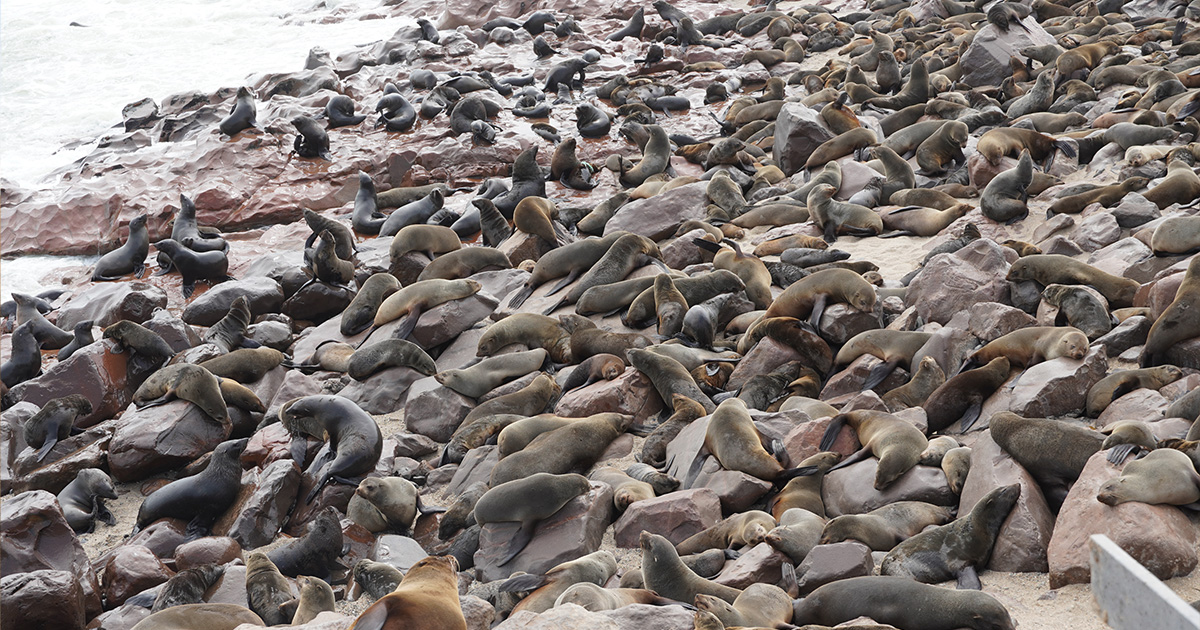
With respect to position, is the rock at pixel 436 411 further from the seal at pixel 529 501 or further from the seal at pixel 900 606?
the seal at pixel 900 606

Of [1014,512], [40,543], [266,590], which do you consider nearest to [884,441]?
[1014,512]

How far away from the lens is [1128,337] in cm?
520

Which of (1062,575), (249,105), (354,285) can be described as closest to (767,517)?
(1062,575)

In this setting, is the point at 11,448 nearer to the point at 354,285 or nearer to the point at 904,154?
the point at 354,285

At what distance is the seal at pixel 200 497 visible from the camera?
592cm

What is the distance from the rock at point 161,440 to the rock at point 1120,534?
5852 mm

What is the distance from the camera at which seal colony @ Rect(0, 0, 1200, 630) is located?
391 centimetres

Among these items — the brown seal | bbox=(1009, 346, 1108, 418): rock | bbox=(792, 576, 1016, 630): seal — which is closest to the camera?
the brown seal

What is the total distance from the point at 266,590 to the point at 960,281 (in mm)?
4761

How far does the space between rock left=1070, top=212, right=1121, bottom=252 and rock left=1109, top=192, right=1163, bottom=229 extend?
5 cm

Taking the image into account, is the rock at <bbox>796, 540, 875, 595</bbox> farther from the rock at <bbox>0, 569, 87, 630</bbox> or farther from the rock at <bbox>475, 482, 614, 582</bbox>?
the rock at <bbox>0, 569, 87, 630</bbox>

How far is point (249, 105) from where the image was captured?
46.2 feet

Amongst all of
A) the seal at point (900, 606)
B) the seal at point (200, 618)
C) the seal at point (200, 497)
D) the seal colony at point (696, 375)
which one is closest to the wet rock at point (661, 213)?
the seal colony at point (696, 375)

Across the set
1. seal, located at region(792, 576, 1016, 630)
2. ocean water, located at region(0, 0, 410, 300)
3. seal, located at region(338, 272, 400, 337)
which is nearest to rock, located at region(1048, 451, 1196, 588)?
seal, located at region(792, 576, 1016, 630)
